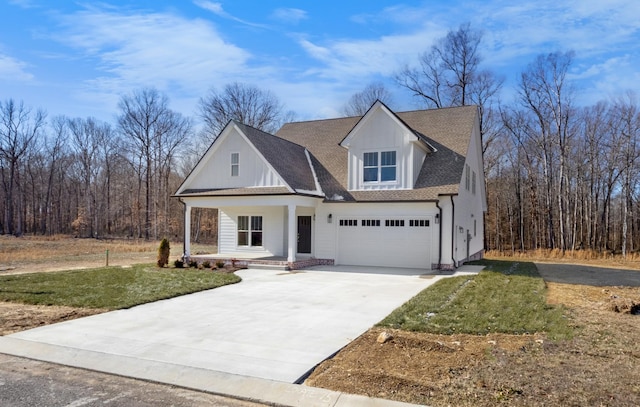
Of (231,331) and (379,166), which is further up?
(379,166)

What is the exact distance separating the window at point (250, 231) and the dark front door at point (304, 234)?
6.54ft

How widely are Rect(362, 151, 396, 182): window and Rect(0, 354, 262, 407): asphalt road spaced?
13.7 metres

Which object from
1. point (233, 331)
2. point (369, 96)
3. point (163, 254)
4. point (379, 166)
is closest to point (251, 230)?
point (163, 254)

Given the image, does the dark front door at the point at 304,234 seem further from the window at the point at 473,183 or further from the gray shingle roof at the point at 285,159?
the window at the point at 473,183

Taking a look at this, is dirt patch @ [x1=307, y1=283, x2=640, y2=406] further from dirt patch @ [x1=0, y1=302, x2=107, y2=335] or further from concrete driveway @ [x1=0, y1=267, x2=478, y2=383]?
dirt patch @ [x1=0, y1=302, x2=107, y2=335]

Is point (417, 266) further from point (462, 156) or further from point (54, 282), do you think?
point (54, 282)

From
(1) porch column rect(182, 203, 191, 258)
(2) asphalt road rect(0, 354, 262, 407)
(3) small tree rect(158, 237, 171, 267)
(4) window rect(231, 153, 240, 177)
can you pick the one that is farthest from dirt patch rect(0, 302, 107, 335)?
(4) window rect(231, 153, 240, 177)

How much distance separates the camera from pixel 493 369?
526 cm

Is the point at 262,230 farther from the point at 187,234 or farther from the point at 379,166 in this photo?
the point at 379,166

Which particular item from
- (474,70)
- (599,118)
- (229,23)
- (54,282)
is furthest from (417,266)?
(599,118)

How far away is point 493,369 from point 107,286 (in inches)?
407

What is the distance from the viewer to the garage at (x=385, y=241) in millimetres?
16562

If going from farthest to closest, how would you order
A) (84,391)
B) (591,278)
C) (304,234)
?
(304,234) < (591,278) < (84,391)

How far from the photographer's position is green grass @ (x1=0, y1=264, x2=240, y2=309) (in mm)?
9828
